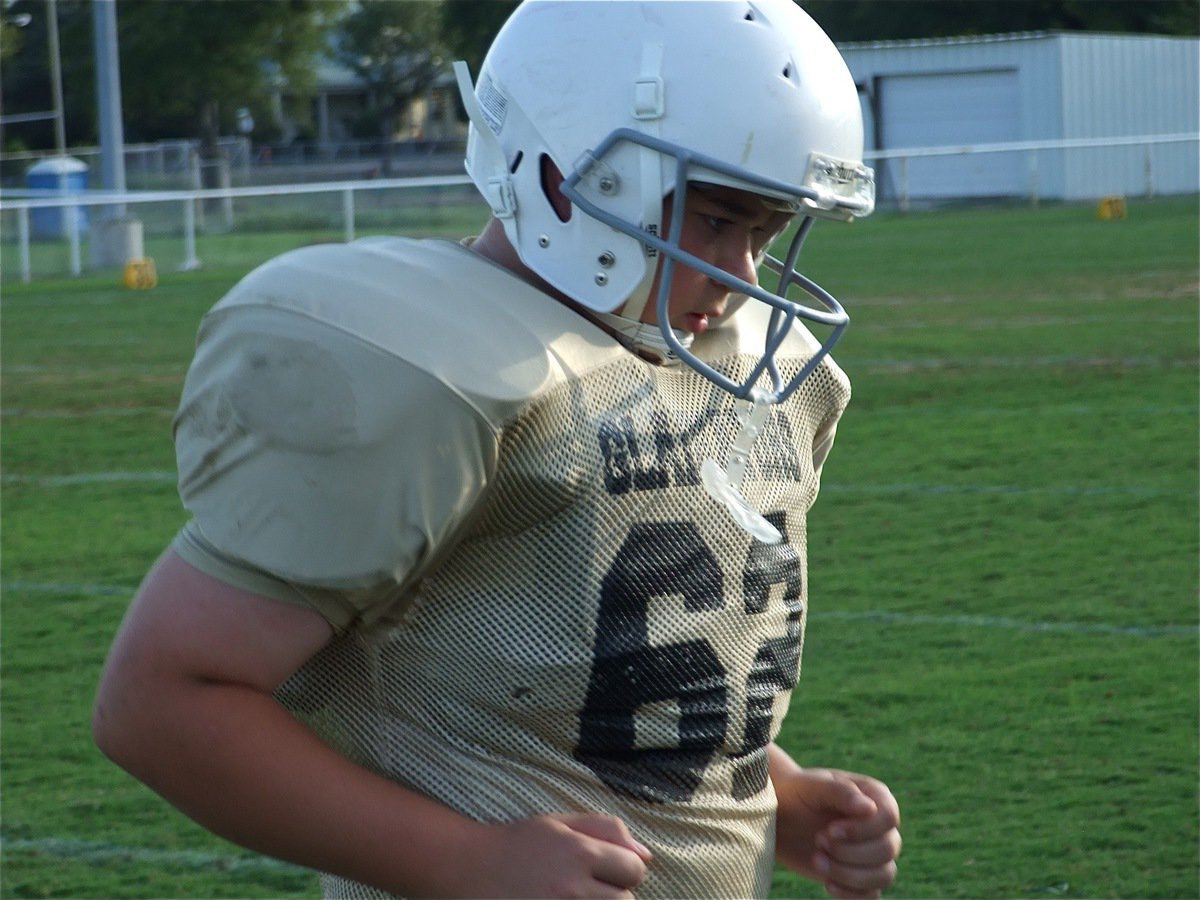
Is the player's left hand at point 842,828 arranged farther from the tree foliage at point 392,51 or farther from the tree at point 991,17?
the tree foliage at point 392,51

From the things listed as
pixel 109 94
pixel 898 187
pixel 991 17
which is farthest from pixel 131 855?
pixel 991 17

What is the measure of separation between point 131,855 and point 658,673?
239 cm

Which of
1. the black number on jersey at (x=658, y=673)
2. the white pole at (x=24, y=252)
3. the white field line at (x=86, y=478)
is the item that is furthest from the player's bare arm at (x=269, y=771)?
the white pole at (x=24, y=252)

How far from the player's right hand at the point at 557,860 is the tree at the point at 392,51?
52.3 m

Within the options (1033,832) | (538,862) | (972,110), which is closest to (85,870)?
(1033,832)

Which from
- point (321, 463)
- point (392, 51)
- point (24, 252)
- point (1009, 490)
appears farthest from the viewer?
point (392, 51)

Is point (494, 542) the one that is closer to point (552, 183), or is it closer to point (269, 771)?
point (269, 771)

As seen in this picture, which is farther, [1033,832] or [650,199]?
[1033,832]

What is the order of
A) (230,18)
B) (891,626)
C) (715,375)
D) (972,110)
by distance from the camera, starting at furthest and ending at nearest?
(230,18), (972,110), (891,626), (715,375)

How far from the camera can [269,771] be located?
1327mm

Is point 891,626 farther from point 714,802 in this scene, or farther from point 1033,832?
point 714,802

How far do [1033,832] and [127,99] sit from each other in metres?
40.2

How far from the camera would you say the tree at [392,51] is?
174 ft

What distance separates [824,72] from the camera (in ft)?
5.33
